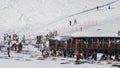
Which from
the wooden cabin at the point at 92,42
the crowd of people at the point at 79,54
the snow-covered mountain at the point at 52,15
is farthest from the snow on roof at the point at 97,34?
the snow-covered mountain at the point at 52,15

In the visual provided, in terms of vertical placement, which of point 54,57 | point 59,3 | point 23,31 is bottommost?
point 54,57

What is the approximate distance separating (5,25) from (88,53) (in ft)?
133

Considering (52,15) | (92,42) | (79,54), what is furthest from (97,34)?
(52,15)

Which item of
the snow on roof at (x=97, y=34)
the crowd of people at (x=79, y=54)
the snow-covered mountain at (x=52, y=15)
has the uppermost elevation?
the snow-covered mountain at (x=52, y=15)

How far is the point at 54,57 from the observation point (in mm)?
49625

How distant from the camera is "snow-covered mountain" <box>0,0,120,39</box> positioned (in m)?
75.8

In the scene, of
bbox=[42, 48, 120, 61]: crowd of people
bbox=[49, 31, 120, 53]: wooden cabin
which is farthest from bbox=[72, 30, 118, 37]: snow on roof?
bbox=[42, 48, 120, 61]: crowd of people

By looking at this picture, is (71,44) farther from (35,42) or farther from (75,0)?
(75,0)

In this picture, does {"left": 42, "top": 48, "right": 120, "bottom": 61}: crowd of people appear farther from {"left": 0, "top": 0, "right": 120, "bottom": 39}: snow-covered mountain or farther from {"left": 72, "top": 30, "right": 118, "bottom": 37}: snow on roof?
{"left": 0, "top": 0, "right": 120, "bottom": 39}: snow-covered mountain

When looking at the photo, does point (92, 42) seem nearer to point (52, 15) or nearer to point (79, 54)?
point (79, 54)

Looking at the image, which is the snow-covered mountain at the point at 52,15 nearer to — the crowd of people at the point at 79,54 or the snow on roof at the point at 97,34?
the snow on roof at the point at 97,34

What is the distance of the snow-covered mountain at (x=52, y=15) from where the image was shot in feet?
249

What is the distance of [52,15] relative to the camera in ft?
287

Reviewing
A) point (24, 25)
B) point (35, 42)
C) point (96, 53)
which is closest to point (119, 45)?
point (96, 53)
